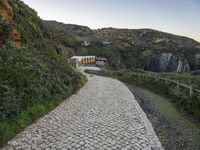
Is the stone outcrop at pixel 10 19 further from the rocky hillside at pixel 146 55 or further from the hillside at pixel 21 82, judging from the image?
the rocky hillside at pixel 146 55

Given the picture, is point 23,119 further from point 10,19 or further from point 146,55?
point 146,55

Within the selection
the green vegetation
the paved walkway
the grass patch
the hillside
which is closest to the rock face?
the green vegetation

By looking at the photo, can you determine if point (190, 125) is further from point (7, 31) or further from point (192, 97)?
point (7, 31)

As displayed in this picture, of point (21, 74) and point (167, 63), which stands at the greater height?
point (21, 74)

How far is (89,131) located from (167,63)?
7395 centimetres

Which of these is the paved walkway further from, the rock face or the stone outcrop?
the rock face

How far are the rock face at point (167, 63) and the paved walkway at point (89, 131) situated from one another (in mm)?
67521

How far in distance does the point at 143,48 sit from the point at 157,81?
69.0 m

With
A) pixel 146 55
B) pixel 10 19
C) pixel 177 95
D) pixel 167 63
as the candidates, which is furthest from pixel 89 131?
pixel 146 55

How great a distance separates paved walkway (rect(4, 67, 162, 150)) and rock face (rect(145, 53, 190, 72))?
67.5 meters

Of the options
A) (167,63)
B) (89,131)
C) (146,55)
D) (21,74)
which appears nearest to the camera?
(89,131)

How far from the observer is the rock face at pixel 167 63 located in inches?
3142

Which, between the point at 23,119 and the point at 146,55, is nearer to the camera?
the point at 23,119

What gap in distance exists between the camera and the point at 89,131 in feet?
34.4
